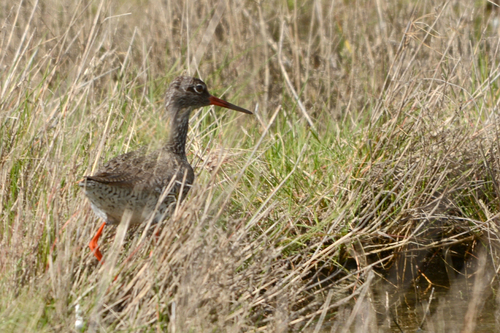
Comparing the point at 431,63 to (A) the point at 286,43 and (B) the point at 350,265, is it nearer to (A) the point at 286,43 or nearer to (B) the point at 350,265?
(A) the point at 286,43

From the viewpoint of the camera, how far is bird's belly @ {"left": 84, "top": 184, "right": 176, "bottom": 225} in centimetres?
398

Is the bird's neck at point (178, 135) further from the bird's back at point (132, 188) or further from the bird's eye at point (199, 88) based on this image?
the bird's back at point (132, 188)

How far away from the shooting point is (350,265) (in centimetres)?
493

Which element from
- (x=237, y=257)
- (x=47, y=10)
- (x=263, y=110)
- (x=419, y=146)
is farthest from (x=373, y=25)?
(x=237, y=257)

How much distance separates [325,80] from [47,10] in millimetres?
2835

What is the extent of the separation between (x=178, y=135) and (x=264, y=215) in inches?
44.7

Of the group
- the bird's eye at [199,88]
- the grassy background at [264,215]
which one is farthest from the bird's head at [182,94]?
the grassy background at [264,215]

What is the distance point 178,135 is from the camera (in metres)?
4.86

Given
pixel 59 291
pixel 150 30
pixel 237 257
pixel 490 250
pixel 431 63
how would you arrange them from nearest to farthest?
pixel 59 291, pixel 237 257, pixel 490 250, pixel 431 63, pixel 150 30

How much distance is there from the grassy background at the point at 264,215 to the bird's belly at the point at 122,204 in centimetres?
11

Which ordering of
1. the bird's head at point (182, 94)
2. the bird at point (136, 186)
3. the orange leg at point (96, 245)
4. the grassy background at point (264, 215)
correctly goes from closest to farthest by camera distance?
the grassy background at point (264, 215)
the orange leg at point (96, 245)
the bird at point (136, 186)
the bird's head at point (182, 94)

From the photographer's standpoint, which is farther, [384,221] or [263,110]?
[263,110]

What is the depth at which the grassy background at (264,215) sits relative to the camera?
3.33 meters

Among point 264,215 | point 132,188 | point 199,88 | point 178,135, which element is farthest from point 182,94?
point 264,215
